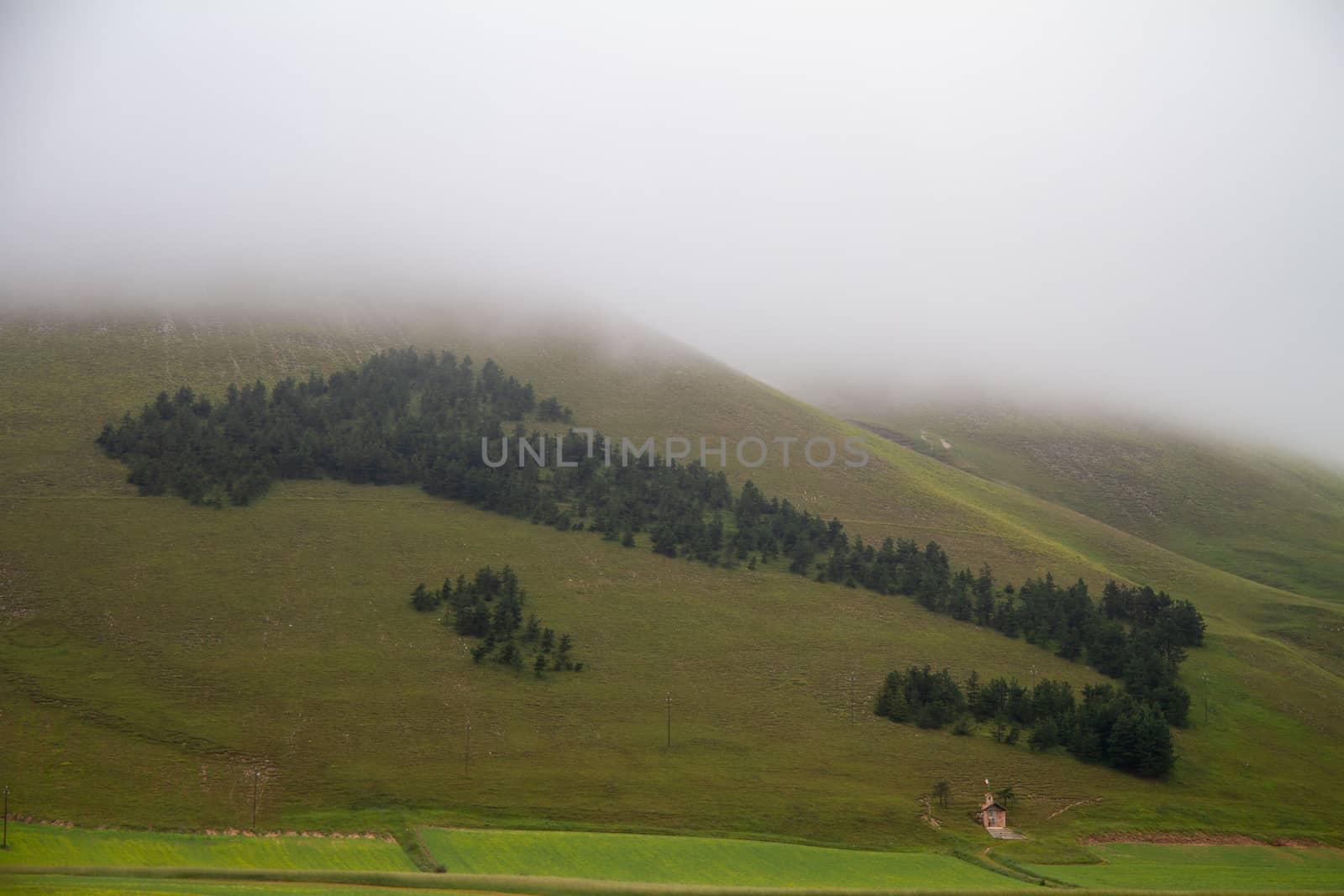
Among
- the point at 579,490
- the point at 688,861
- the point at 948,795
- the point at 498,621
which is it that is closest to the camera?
the point at 688,861

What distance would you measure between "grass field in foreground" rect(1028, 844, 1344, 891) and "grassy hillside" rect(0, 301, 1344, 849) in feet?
14.9

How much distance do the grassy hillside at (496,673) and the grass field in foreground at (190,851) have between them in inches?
111

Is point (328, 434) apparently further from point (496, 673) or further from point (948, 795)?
point (948, 795)

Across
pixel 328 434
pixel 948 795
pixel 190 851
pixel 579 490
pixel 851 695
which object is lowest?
pixel 190 851

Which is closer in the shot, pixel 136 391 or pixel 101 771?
pixel 101 771

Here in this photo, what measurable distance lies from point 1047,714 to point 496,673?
53661 millimetres

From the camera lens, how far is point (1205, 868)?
74.3m

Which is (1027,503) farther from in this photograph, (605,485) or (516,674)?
(516,674)

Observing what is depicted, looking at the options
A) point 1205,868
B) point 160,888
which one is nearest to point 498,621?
point 160,888

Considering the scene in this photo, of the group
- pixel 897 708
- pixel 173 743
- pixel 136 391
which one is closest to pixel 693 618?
pixel 897 708

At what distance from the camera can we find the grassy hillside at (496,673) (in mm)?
76188

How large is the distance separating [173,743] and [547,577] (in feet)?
148

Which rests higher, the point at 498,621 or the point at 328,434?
the point at 328,434

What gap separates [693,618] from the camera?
A: 111 m
